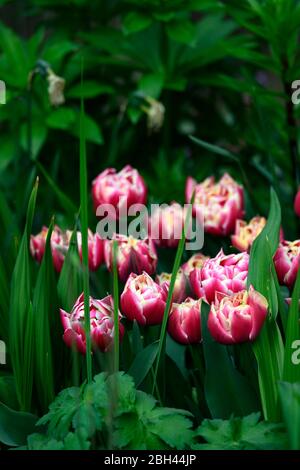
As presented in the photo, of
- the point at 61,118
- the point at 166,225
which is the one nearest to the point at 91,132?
the point at 61,118

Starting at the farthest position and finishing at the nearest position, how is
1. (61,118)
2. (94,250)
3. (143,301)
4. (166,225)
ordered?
(61,118), (166,225), (94,250), (143,301)

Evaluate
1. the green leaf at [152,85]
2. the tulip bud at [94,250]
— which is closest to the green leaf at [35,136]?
the green leaf at [152,85]

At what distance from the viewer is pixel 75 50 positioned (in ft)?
9.88

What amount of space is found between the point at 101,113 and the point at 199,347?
5.91 feet

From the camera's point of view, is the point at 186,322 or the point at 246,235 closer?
the point at 186,322

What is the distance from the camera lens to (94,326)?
4.62ft

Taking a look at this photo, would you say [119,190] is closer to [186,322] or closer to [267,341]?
[186,322]

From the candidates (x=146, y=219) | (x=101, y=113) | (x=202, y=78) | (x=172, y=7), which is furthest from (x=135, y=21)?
(x=146, y=219)

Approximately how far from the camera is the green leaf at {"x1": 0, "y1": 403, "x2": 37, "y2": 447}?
1.41m

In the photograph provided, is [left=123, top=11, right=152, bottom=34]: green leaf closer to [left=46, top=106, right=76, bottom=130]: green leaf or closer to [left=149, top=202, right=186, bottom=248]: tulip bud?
[left=46, top=106, right=76, bottom=130]: green leaf

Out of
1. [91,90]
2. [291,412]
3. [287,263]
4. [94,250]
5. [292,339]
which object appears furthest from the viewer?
[91,90]

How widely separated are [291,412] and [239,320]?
8.5 inches

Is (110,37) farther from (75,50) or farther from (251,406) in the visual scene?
(251,406)

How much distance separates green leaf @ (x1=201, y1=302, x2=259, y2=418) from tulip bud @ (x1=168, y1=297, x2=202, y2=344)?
0.03 meters
